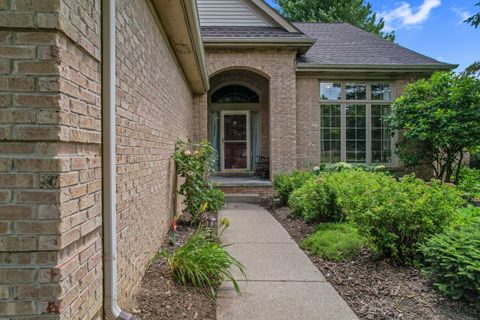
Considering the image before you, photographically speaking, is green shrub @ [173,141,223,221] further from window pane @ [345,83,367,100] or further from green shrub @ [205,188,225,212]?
window pane @ [345,83,367,100]

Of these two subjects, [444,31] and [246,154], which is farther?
[444,31]

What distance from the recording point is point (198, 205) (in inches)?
223

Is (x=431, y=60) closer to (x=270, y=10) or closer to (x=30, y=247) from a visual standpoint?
(x=270, y=10)

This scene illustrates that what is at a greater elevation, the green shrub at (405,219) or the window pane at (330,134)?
the window pane at (330,134)

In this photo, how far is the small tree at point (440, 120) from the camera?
8.56 meters

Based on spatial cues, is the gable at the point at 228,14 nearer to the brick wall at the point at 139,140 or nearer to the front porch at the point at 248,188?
the front porch at the point at 248,188

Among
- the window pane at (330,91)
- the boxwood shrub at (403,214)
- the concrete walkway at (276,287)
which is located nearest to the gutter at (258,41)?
the window pane at (330,91)

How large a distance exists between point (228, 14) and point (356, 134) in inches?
221

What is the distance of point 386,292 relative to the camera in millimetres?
3115

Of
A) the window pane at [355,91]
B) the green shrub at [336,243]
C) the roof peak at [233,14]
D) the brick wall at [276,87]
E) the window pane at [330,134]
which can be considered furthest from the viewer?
the window pane at [355,91]

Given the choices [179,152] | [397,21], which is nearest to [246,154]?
[179,152]

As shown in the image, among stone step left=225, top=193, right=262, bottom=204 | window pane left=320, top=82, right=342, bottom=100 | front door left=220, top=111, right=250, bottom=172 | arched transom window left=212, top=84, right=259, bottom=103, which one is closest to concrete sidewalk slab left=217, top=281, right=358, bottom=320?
stone step left=225, top=193, right=262, bottom=204

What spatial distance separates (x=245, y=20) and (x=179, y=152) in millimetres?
6253

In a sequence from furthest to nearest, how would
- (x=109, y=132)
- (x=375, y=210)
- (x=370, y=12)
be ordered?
(x=370, y=12), (x=375, y=210), (x=109, y=132)
